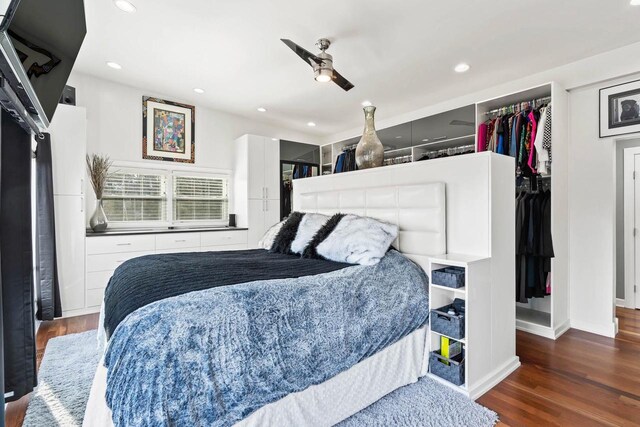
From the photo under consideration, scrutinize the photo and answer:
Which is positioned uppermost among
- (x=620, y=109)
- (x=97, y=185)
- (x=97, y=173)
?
(x=620, y=109)

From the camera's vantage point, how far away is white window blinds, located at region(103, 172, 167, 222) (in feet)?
13.0

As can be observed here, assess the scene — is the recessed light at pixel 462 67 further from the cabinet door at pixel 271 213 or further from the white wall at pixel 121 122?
the white wall at pixel 121 122

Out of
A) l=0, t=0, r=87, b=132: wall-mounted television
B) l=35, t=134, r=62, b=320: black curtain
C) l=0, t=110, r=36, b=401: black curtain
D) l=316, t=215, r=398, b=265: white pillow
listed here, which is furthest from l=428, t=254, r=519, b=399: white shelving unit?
l=35, t=134, r=62, b=320: black curtain

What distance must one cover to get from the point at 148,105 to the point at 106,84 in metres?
0.48

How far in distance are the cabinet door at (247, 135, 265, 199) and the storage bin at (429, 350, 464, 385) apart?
3.42m

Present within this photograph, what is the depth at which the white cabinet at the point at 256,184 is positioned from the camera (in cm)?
465

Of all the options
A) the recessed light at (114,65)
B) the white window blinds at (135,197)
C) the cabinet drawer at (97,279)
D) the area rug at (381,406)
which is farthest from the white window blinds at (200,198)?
the area rug at (381,406)

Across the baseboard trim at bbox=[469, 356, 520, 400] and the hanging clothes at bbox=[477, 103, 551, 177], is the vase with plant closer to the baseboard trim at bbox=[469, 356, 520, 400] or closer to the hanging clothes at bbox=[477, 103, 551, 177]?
the baseboard trim at bbox=[469, 356, 520, 400]

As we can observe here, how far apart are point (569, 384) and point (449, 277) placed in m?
1.11

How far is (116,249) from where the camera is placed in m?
3.53

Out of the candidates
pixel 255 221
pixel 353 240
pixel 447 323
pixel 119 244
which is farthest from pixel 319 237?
pixel 119 244

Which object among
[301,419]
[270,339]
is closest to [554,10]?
[270,339]

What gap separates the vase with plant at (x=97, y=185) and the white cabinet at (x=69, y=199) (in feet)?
0.86

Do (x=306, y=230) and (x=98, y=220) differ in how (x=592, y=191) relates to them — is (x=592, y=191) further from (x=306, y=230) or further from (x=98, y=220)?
(x=98, y=220)
